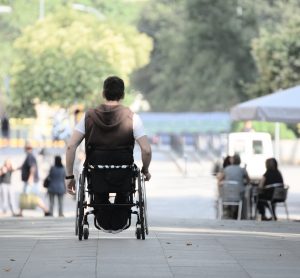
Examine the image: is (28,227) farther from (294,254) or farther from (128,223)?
(294,254)

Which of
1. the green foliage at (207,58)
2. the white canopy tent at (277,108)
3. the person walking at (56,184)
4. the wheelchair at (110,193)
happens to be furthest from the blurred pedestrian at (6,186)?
the green foliage at (207,58)

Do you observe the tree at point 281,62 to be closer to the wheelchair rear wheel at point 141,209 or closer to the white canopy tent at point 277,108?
the white canopy tent at point 277,108

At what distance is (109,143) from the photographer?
1259cm

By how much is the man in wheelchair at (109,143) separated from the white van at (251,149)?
23.0 metres

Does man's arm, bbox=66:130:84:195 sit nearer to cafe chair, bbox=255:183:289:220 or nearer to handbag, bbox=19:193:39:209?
cafe chair, bbox=255:183:289:220

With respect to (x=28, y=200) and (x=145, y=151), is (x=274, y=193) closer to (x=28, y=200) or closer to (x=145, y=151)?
(x=28, y=200)

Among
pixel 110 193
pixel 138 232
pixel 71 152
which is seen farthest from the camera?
pixel 138 232

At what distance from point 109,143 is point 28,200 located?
15.4 m

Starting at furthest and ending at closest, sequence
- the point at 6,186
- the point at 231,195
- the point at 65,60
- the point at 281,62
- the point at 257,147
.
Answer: the point at 281,62 < the point at 65,60 < the point at 257,147 < the point at 6,186 < the point at 231,195

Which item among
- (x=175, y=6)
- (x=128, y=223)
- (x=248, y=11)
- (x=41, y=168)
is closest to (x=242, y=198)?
(x=128, y=223)

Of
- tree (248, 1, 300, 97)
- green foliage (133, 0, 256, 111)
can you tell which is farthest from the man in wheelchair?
green foliage (133, 0, 256, 111)

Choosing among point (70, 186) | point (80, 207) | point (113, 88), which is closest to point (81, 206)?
point (80, 207)

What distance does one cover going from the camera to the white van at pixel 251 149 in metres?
36.1

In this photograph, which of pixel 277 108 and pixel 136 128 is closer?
pixel 136 128
